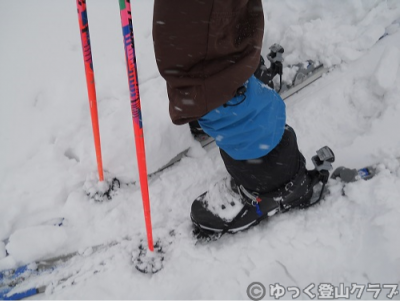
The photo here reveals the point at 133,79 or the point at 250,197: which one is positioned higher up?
the point at 133,79

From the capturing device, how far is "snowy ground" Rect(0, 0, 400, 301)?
56.5 inches

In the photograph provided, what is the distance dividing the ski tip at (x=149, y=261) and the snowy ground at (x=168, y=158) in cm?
3

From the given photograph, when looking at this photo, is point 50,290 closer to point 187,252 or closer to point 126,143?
point 187,252

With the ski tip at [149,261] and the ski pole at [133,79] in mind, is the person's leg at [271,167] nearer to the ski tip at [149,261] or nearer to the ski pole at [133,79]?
the ski pole at [133,79]

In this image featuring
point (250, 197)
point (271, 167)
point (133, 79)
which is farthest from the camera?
point (250, 197)

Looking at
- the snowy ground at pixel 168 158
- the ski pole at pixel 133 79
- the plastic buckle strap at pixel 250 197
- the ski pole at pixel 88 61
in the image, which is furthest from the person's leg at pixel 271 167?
the ski pole at pixel 88 61

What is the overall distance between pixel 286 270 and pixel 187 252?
18.7 inches

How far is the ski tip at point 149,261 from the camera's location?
4.84ft

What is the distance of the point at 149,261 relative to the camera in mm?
1493

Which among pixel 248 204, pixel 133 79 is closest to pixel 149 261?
pixel 248 204

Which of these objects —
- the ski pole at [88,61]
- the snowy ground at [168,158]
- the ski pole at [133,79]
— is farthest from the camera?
the snowy ground at [168,158]

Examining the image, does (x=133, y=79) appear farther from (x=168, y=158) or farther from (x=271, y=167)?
(x=168, y=158)

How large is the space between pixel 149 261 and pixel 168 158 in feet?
2.06

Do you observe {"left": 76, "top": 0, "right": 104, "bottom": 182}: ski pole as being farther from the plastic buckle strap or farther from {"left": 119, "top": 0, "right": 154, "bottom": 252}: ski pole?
the plastic buckle strap
